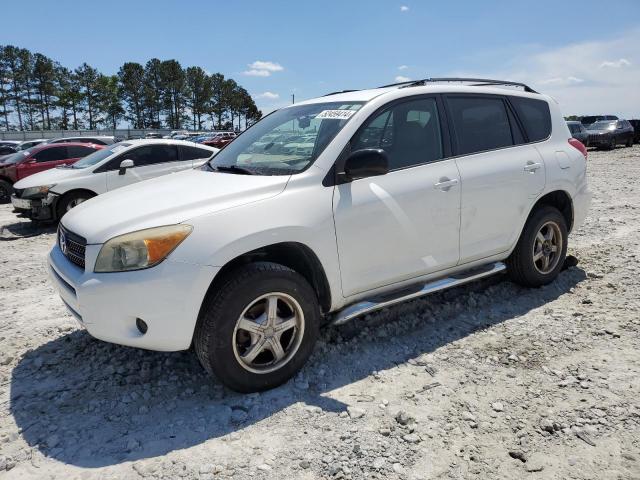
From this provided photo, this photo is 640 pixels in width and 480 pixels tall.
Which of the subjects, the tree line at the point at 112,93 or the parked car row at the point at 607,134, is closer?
the parked car row at the point at 607,134

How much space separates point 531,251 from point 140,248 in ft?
11.0

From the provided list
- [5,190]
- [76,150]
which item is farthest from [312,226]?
[5,190]

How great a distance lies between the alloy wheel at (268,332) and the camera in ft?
9.79

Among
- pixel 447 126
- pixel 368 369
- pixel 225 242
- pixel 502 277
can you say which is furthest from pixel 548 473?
pixel 502 277

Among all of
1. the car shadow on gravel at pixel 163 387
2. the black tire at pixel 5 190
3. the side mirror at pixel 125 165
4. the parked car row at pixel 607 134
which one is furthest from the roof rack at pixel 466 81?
the parked car row at pixel 607 134

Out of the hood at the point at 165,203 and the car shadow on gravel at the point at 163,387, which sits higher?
the hood at the point at 165,203

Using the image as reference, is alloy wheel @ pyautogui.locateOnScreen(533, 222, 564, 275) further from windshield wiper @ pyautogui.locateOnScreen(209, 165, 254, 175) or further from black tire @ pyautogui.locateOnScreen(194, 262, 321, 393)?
windshield wiper @ pyautogui.locateOnScreen(209, 165, 254, 175)

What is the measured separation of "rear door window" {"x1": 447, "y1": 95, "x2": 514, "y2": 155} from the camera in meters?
3.96

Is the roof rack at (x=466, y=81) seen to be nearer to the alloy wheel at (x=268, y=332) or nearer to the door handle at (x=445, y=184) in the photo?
the door handle at (x=445, y=184)

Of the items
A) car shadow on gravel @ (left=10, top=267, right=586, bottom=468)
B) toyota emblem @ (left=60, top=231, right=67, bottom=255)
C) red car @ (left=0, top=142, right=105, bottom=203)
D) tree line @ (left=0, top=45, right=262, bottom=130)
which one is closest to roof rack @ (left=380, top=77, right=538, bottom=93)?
car shadow on gravel @ (left=10, top=267, right=586, bottom=468)

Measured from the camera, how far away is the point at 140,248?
9.00 ft

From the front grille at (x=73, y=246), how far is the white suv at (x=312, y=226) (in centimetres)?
2

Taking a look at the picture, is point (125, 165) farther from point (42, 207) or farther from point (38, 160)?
point (38, 160)

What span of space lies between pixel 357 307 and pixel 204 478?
1.42 meters
